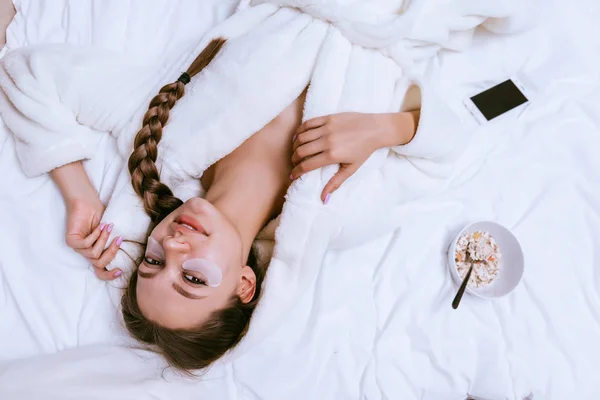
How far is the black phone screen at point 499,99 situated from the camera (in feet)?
3.58

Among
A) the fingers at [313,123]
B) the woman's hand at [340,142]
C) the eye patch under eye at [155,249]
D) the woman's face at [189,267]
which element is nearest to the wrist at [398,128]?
the woman's hand at [340,142]

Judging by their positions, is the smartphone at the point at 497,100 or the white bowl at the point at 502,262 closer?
the white bowl at the point at 502,262

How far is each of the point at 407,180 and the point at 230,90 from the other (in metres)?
0.42

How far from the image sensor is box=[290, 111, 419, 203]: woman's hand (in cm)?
83

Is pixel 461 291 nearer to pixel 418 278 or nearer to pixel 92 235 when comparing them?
pixel 418 278

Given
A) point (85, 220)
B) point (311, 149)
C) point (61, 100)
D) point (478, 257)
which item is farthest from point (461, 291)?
point (61, 100)

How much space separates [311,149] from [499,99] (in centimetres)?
56

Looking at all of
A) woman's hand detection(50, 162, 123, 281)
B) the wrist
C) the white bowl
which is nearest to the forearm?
woman's hand detection(50, 162, 123, 281)

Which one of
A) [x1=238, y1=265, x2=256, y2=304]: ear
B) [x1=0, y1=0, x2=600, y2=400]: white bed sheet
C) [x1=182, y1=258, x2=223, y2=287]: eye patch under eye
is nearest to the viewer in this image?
[x1=182, y1=258, x2=223, y2=287]: eye patch under eye

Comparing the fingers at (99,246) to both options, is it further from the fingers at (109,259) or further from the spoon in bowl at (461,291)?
the spoon in bowl at (461,291)

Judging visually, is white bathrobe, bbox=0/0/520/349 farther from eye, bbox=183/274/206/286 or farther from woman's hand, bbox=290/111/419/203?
eye, bbox=183/274/206/286

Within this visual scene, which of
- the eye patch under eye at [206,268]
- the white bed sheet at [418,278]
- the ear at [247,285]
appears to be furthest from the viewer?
the white bed sheet at [418,278]

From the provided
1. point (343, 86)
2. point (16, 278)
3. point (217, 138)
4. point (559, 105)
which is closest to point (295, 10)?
point (343, 86)

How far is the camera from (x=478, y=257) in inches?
38.8
